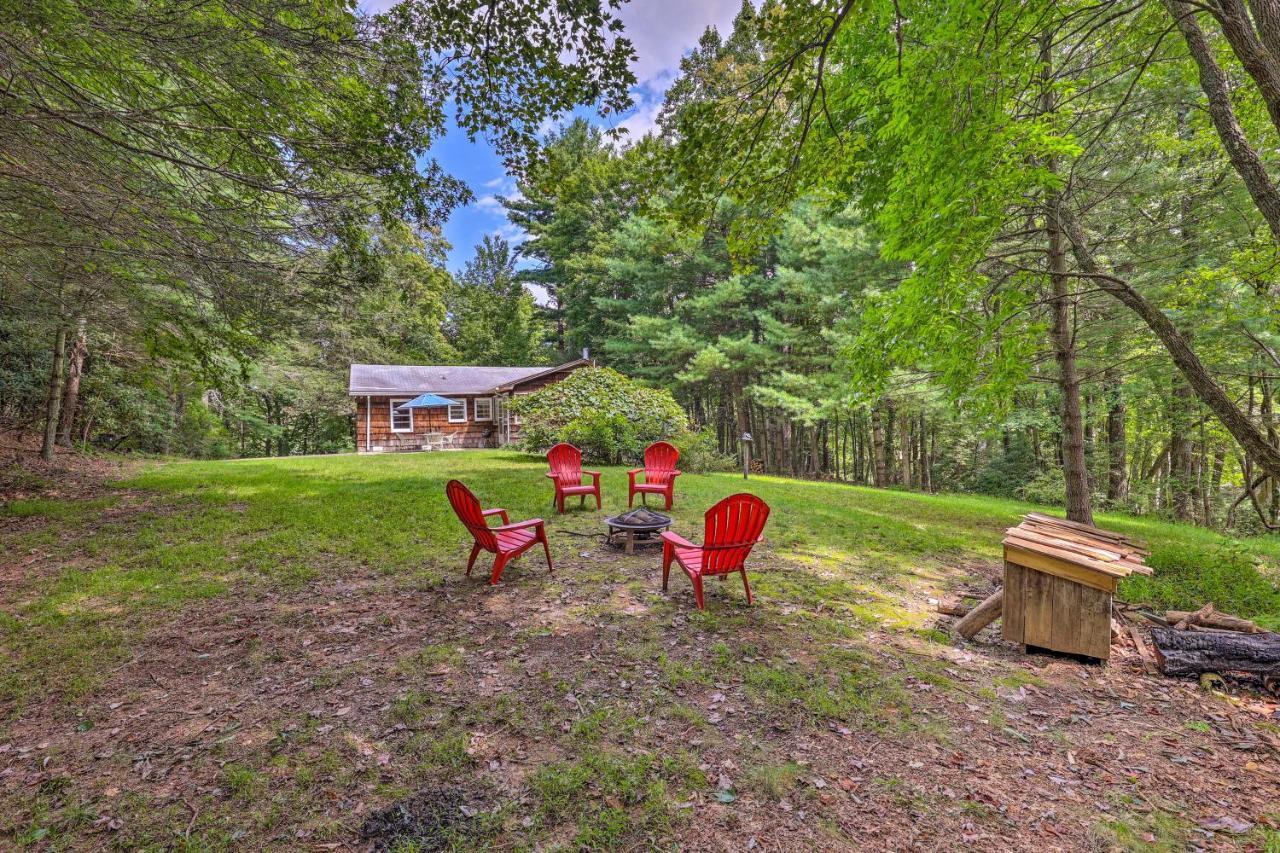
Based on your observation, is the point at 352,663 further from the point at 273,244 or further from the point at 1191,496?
the point at 1191,496

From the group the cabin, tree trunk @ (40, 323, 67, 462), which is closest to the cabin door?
the cabin

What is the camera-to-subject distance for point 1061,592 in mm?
3186

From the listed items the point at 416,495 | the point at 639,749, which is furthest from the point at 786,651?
the point at 416,495

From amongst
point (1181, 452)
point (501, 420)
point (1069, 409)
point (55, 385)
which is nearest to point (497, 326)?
point (501, 420)

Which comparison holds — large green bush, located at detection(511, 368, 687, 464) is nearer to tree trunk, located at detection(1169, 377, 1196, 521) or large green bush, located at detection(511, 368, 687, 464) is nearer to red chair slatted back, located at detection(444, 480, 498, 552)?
red chair slatted back, located at detection(444, 480, 498, 552)

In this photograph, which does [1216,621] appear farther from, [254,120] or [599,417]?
[599,417]

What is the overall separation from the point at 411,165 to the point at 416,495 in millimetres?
4933

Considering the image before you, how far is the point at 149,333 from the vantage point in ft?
18.3

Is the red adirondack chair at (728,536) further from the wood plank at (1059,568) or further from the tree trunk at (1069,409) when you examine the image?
the tree trunk at (1069,409)

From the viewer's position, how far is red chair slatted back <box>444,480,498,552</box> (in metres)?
4.02

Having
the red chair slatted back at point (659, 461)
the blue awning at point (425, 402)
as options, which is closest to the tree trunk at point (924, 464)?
the red chair slatted back at point (659, 461)

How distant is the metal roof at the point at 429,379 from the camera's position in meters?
17.9

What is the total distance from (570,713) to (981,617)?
3.00 metres

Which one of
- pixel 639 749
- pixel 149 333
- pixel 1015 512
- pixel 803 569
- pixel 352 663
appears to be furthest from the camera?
pixel 1015 512
